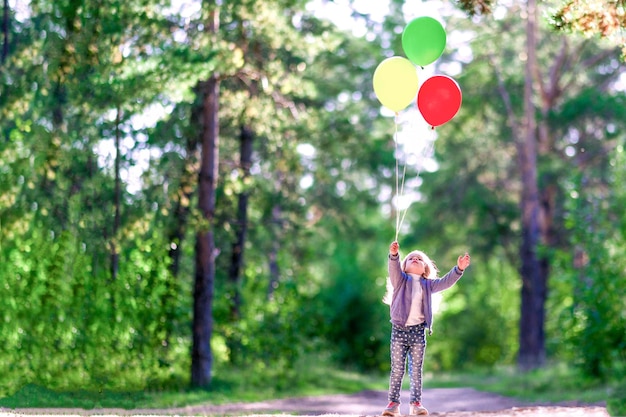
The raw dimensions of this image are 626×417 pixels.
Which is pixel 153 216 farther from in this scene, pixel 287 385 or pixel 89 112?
pixel 287 385

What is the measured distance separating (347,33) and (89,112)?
30.4 ft

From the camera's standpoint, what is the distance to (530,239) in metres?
20.0

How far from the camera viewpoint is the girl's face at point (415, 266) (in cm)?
796

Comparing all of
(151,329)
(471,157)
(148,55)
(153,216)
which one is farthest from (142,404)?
(471,157)

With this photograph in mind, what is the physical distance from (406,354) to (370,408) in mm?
3525

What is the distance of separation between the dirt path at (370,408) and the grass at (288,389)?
47cm

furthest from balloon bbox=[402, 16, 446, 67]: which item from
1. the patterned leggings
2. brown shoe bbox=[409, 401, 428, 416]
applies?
brown shoe bbox=[409, 401, 428, 416]

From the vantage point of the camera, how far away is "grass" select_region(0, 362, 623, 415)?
33.9 ft

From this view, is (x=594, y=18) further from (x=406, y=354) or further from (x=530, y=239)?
(x=530, y=239)

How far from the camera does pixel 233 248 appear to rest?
17188 mm

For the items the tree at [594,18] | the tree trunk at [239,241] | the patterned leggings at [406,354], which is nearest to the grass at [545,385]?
the tree trunk at [239,241]

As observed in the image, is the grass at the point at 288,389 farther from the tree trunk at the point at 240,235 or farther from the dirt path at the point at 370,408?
the tree trunk at the point at 240,235

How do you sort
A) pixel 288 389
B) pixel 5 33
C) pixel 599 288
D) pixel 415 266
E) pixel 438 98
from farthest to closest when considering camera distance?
pixel 288 389, pixel 599 288, pixel 5 33, pixel 438 98, pixel 415 266

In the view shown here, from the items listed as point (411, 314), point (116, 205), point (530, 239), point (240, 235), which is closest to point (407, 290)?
point (411, 314)
